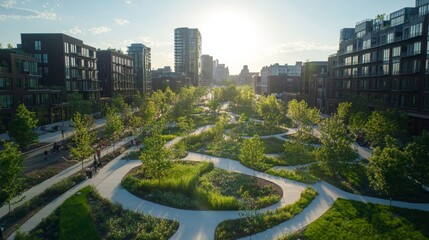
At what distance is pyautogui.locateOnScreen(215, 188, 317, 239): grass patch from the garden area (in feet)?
6.23

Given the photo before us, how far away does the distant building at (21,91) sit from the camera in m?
54.8

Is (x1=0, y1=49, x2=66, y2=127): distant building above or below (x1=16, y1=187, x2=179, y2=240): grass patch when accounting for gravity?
above

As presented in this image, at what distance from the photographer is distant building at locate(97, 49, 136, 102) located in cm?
9750

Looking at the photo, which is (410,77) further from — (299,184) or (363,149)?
(299,184)

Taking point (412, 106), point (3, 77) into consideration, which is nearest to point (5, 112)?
point (3, 77)

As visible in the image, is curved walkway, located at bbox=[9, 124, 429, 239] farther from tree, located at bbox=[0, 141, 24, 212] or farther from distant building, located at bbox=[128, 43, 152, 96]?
distant building, located at bbox=[128, 43, 152, 96]

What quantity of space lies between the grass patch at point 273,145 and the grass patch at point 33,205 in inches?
972

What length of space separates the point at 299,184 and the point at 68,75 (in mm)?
65982

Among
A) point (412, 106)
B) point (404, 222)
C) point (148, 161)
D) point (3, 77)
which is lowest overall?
point (404, 222)

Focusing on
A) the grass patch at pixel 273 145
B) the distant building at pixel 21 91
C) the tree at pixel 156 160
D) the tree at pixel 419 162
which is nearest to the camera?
the tree at pixel 419 162

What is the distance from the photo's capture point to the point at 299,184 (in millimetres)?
29203

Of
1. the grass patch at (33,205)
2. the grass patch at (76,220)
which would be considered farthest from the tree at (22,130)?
the grass patch at (76,220)

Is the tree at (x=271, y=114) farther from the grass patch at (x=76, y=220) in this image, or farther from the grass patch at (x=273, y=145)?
the grass patch at (x=76, y=220)

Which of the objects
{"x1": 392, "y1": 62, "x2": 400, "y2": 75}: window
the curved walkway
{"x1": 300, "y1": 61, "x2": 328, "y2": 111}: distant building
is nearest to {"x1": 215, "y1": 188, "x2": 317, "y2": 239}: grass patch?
the curved walkway
